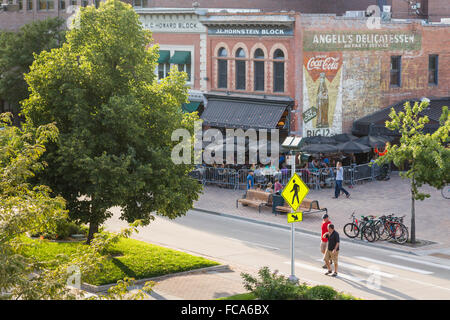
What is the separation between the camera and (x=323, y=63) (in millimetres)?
39094

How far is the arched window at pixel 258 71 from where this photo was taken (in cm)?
4019

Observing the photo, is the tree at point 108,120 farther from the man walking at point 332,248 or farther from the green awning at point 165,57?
the green awning at point 165,57

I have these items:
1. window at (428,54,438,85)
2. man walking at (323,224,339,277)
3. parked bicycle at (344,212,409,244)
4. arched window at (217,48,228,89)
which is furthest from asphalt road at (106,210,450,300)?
window at (428,54,438,85)

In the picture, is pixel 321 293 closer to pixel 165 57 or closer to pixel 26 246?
pixel 26 246

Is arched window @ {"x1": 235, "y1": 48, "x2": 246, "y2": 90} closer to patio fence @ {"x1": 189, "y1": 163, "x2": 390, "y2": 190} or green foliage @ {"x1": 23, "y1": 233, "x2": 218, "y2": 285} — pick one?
patio fence @ {"x1": 189, "y1": 163, "x2": 390, "y2": 190}

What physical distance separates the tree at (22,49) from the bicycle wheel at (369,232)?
34.5 m

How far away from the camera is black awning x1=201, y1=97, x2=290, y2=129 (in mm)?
38812

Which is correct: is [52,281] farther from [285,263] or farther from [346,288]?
[285,263]

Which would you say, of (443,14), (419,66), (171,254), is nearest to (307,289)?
(171,254)

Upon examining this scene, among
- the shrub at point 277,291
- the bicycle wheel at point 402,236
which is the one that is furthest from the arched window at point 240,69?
the shrub at point 277,291

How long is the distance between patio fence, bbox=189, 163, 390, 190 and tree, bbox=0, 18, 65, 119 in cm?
2236

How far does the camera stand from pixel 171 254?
72.5ft

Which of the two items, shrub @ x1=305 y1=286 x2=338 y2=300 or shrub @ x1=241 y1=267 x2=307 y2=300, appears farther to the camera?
shrub @ x1=305 y1=286 x2=338 y2=300

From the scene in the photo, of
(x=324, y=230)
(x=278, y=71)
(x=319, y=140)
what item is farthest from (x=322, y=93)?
(x=324, y=230)
